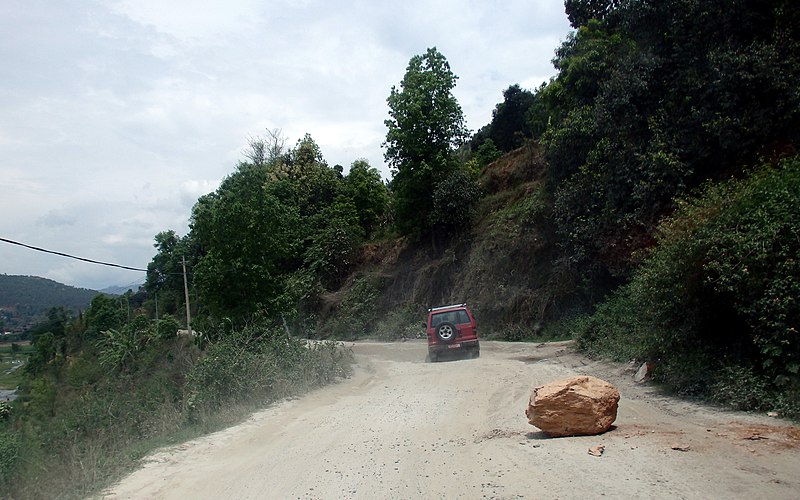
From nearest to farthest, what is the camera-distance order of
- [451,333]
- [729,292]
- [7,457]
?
1. [729,292]
2. [7,457]
3. [451,333]

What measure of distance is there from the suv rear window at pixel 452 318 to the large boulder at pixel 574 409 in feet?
37.8

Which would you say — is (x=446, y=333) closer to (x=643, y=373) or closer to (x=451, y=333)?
(x=451, y=333)

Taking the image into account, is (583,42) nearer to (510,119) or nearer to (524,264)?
(524,264)

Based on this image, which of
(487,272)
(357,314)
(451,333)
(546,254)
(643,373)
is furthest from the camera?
(357,314)

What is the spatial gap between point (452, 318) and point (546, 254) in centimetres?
934

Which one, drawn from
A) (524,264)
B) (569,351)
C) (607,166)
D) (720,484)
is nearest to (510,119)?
(524,264)

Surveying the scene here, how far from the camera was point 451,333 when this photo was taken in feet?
64.8

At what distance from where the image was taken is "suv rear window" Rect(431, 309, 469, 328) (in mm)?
20016

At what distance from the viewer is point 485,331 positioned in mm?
28188

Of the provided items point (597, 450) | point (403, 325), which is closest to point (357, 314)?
point (403, 325)

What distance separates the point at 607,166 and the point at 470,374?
Answer: 32.6 feet

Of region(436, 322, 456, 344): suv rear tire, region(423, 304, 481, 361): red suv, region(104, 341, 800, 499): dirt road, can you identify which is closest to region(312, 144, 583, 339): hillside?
region(423, 304, 481, 361): red suv

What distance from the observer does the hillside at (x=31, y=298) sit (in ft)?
137

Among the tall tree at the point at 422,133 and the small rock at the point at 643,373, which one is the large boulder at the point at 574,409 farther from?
the tall tree at the point at 422,133
